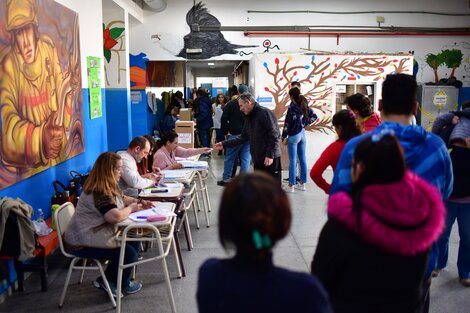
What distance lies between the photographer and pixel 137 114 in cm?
1023

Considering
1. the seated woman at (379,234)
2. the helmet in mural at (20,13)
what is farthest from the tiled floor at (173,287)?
the helmet in mural at (20,13)

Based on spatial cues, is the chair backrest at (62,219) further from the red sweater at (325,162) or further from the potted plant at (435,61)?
the potted plant at (435,61)

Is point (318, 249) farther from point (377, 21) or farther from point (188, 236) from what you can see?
point (377, 21)

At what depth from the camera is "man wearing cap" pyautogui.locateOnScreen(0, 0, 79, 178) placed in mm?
3600

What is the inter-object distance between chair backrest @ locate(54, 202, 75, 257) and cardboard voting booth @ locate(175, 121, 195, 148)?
357 cm

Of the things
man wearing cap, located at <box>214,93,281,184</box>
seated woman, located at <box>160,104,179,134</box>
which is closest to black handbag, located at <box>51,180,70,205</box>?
man wearing cap, located at <box>214,93,281,184</box>

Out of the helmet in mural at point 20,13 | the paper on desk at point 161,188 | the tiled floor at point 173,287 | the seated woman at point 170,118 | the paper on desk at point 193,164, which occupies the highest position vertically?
the helmet in mural at point 20,13

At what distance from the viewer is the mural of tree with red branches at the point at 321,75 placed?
8.33 m

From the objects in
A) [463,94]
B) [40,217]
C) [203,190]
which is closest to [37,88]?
[40,217]

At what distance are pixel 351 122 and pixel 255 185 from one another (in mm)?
2108

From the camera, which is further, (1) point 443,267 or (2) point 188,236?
(2) point 188,236

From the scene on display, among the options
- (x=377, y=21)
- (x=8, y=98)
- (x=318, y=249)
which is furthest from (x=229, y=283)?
(x=377, y=21)

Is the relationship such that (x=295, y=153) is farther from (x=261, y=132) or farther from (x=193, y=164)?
(x=193, y=164)

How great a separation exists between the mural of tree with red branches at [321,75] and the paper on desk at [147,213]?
17.1 ft
